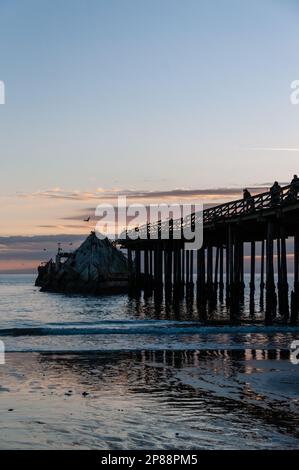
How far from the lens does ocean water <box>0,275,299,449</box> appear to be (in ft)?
38.3

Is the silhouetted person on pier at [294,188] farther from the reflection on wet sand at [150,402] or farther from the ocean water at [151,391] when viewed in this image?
the reflection on wet sand at [150,402]

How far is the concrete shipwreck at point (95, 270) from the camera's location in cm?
8700

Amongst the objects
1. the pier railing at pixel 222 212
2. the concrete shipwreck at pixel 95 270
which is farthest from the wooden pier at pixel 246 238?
the concrete shipwreck at pixel 95 270

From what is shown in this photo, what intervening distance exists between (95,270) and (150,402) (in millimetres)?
74309

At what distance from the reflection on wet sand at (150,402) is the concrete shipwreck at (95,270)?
6478 centimetres

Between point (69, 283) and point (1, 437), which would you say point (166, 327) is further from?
point (69, 283)

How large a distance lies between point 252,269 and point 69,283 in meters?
47.0

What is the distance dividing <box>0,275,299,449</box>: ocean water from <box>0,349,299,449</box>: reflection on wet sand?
19 mm

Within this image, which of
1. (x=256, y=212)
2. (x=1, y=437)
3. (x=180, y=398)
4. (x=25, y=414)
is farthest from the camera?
(x=256, y=212)
